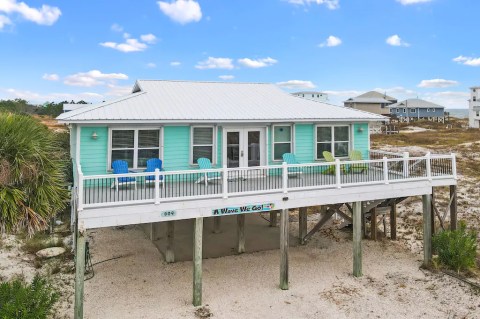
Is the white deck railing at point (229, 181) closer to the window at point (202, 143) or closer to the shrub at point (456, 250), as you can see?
the window at point (202, 143)

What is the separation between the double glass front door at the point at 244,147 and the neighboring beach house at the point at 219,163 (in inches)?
1.6

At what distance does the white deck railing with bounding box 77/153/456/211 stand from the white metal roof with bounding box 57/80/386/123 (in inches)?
81.0

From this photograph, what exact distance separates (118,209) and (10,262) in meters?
9.18

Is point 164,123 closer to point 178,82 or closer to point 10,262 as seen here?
point 178,82

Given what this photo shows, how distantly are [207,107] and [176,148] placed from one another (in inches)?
88.9

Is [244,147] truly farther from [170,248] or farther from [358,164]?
[170,248]

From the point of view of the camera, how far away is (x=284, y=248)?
1312 cm

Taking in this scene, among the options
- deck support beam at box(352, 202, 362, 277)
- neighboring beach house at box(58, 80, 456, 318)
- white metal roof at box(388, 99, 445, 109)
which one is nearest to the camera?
neighboring beach house at box(58, 80, 456, 318)

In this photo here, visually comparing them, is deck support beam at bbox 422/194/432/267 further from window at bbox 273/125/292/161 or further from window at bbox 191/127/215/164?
window at bbox 191/127/215/164

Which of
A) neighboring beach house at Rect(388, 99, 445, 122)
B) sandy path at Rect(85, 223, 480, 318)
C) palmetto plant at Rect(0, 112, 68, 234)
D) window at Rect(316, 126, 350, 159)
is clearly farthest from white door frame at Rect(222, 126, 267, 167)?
neighboring beach house at Rect(388, 99, 445, 122)

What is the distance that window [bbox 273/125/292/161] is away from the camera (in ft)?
52.1

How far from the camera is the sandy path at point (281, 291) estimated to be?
11844 mm

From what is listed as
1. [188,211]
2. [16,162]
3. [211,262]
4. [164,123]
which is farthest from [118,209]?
[211,262]

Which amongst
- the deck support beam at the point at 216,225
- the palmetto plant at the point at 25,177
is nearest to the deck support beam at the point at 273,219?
the deck support beam at the point at 216,225
